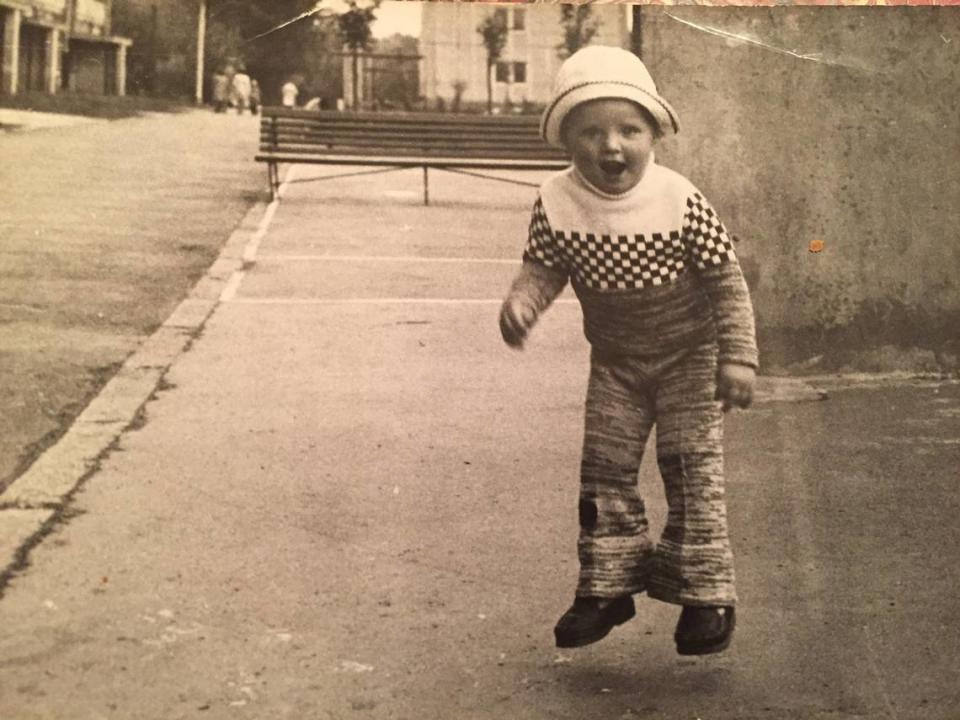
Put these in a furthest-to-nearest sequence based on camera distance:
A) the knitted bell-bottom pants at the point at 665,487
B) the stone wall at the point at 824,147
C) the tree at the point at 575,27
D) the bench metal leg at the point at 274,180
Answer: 1. the bench metal leg at the point at 274,180
2. the stone wall at the point at 824,147
3. the tree at the point at 575,27
4. the knitted bell-bottom pants at the point at 665,487

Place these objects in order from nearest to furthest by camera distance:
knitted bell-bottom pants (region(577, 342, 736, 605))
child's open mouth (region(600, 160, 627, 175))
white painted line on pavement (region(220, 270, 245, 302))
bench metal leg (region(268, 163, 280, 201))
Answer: child's open mouth (region(600, 160, 627, 175)) → knitted bell-bottom pants (region(577, 342, 736, 605)) → bench metal leg (region(268, 163, 280, 201)) → white painted line on pavement (region(220, 270, 245, 302))

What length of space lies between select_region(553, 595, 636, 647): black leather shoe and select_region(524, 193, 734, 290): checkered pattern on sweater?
1.94 ft

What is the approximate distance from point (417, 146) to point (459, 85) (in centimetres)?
21

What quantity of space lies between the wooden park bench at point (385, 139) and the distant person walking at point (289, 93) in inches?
0.6

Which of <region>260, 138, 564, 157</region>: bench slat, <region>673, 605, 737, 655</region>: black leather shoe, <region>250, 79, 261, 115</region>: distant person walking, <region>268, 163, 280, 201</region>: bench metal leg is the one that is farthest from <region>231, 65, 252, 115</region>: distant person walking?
<region>673, 605, 737, 655</region>: black leather shoe

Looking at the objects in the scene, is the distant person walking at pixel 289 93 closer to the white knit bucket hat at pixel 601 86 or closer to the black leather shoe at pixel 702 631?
the white knit bucket hat at pixel 601 86

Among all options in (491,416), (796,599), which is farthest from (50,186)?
(796,599)

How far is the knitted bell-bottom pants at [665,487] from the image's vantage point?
2850mm

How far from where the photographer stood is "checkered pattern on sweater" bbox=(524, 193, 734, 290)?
9.09 feet

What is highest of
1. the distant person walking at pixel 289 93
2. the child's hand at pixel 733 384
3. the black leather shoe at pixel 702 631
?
the distant person walking at pixel 289 93

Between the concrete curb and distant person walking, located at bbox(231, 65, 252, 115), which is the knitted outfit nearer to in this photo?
distant person walking, located at bbox(231, 65, 252, 115)

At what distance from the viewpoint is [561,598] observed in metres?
3.03

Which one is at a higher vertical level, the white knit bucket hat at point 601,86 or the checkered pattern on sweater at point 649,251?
Result: the white knit bucket hat at point 601,86

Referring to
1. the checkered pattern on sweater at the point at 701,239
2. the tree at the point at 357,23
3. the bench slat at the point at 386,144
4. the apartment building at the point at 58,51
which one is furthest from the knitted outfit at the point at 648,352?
the apartment building at the point at 58,51
